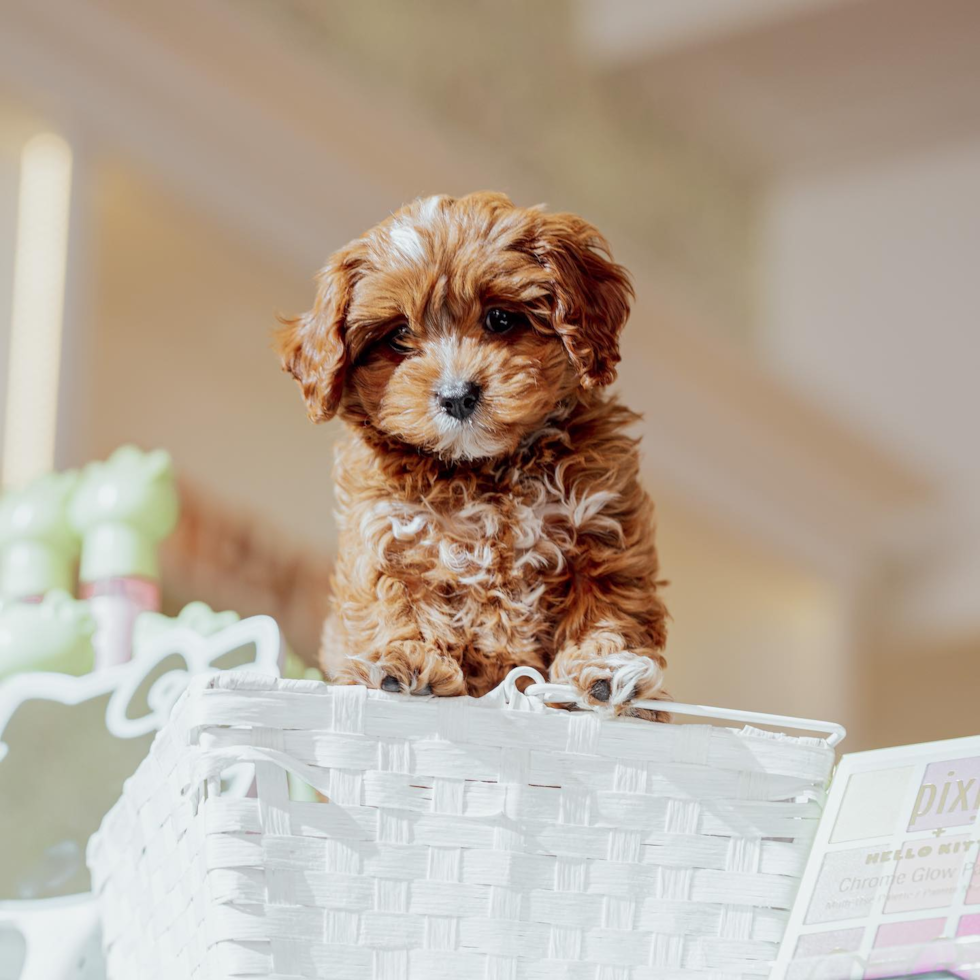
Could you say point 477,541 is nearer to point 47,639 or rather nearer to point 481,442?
point 481,442

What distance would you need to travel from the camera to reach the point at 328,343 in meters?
0.98

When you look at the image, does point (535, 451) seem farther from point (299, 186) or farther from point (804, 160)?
point (804, 160)

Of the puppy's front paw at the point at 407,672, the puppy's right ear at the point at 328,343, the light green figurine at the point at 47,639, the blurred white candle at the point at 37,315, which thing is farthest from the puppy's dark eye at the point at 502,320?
the blurred white candle at the point at 37,315

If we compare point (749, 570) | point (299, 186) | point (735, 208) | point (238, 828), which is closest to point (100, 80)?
point (299, 186)

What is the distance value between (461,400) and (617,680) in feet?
0.79

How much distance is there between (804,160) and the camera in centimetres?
493

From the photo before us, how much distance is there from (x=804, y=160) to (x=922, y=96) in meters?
0.60

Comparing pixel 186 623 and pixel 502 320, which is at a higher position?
pixel 502 320

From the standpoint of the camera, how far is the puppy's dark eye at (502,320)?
981mm

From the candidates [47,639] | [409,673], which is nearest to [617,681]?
[409,673]

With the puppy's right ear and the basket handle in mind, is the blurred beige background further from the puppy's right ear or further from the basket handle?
the basket handle

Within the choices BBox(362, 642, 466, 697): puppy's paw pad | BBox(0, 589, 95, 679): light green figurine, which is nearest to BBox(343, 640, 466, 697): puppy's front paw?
BBox(362, 642, 466, 697): puppy's paw pad

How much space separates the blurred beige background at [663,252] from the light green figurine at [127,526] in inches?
37.0

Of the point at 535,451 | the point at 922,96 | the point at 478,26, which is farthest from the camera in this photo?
the point at 922,96
